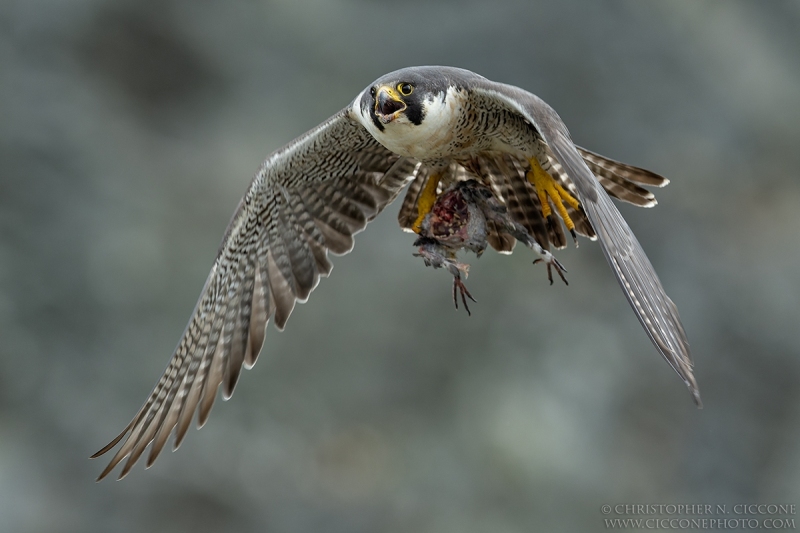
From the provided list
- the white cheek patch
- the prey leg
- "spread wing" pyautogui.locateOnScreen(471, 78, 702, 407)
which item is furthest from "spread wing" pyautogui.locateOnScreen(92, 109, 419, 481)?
"spread wing" pyautogui.locateOnScreen(471, 78, 702, 407)

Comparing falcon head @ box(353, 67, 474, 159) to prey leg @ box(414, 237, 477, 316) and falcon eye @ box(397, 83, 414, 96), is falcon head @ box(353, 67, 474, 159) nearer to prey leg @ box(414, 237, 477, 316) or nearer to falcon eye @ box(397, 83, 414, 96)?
falcon eye @ box(397, 83, 414, 96)

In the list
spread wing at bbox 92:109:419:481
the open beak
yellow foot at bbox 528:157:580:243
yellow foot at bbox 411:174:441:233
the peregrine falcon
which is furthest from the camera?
spread wing at bbox 92:109:419:481

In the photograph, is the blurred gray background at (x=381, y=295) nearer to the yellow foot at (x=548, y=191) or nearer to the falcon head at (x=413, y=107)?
the yellow foot at (x=548, y=191)

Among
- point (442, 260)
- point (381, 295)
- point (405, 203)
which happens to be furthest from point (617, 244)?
point (381, 295)

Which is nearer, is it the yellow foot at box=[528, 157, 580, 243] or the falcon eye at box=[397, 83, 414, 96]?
the falcon eye at box=[397, 83, 414, 96]

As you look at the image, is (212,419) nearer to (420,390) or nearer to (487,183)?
(420,390)

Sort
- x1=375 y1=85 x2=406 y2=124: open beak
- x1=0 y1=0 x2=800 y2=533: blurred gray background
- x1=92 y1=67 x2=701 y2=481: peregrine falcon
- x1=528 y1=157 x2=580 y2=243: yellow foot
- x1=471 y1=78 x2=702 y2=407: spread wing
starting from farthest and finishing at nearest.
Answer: x1=0 y1=0 x2=800 y2=533: blurred gray background
x1=528 y1=157 x2=580 y2=243: yellow foot
x1=375 y1=85 x2=406 y2=124: open beak
x1=92 y1=67 x2=701 y2=481: peregrine falcon
x1=471 y1=78 x2=702 y2=407: spread wing

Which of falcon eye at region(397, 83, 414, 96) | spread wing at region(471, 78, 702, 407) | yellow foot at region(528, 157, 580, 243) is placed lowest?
spread wing at region(471, 78, 702, 407)
